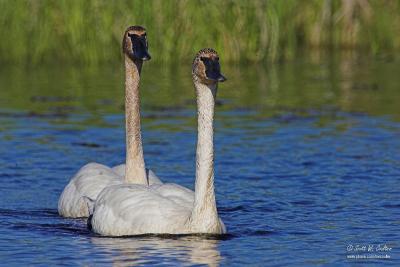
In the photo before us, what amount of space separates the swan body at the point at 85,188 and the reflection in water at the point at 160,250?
1.67m

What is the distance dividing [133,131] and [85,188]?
92 centimetres

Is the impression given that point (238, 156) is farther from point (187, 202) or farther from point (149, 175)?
point (187, 202)

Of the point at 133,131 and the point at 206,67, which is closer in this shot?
the point at 206,67

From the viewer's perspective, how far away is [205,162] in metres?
12.1

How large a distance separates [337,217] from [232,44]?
15800mm

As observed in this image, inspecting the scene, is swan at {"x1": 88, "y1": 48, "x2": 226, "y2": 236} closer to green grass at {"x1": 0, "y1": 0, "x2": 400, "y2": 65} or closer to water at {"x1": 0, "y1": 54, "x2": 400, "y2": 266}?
water at {"x1": 0, "y1": 54, "x2": 400, "y2": 266}

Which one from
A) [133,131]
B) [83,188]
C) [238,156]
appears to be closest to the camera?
[83,188]

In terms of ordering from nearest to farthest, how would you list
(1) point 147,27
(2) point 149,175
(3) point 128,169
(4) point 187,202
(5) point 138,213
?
1. (5) point 138,213
2. (4) point 187,202
3. (3) point 128,169
4. (2) point 149,175
5. (1) point 147,27

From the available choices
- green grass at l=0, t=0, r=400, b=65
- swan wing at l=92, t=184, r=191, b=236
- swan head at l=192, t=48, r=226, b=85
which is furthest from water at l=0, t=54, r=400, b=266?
swan head at l=192, t=48, r=226, b=85

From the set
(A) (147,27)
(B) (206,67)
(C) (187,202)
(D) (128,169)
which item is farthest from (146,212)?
(A) (147,27)

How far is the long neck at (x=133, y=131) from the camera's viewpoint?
45.9ft

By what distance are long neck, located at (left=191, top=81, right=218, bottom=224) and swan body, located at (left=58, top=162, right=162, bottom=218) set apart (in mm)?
2023

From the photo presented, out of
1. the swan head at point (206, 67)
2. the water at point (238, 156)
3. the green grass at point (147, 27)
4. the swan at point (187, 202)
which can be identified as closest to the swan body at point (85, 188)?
the water at point (238, 156)

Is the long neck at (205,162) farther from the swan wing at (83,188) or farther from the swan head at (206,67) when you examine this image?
the swan wing at (83,188)
